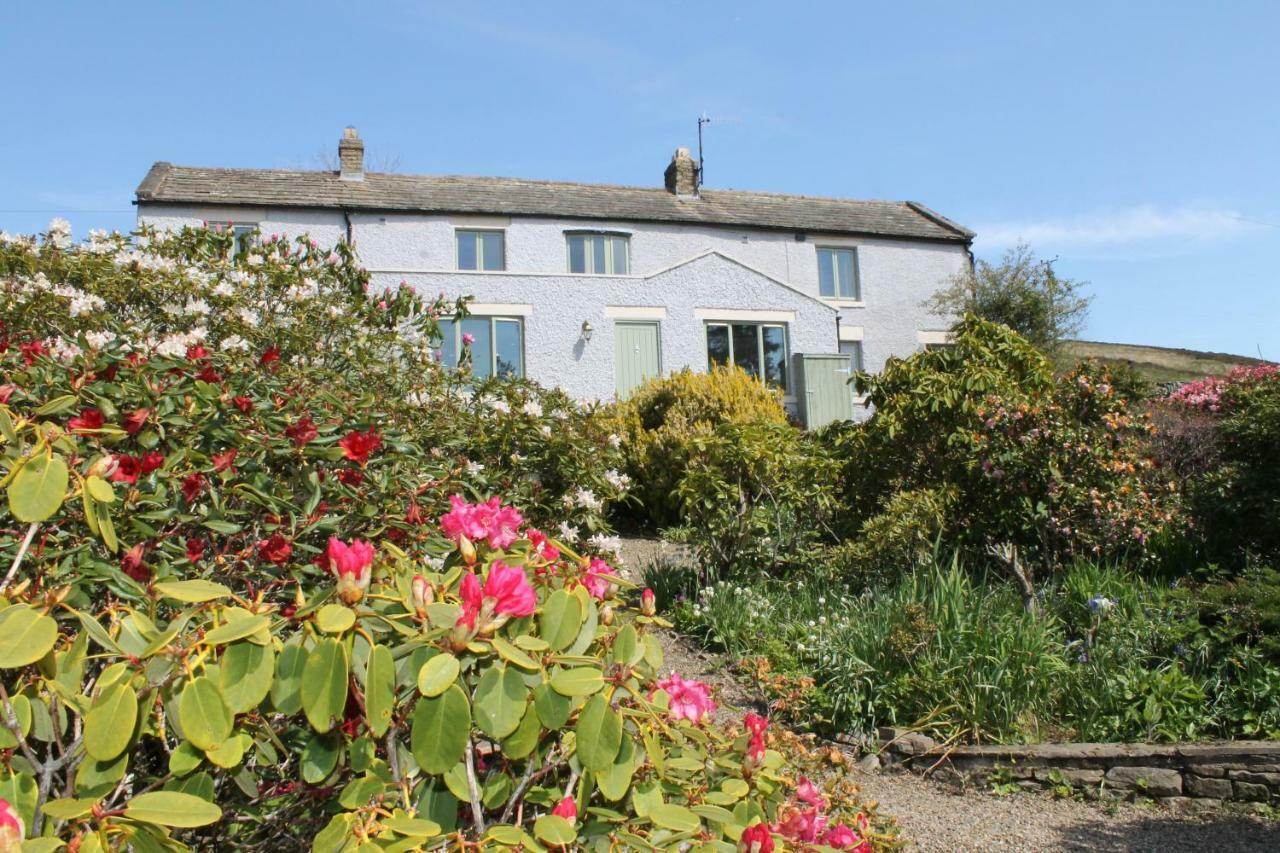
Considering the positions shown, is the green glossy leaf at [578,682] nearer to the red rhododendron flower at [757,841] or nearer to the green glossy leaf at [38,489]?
the red rhododendron flower at [757,841]

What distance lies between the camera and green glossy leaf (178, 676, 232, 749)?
4.60 ft

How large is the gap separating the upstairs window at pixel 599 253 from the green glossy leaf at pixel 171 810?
20.8m

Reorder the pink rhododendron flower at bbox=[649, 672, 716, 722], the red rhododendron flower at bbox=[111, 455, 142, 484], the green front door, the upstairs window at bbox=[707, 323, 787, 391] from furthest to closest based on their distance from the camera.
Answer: the upstairs window at bbox=[707, 323, 787, 391]
the green front door
the red rhododendron flower at bbox=[111, 455, 142, 484]
the pink rhododendron flower at bbox=[649, 672, 716, 722]

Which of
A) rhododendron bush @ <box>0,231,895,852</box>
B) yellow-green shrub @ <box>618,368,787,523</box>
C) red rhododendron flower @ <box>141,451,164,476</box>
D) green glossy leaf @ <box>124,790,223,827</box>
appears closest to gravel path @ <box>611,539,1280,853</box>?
rhododendron bush @ <box>0,231,895,852</box>

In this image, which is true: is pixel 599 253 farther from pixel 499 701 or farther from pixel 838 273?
pixel 499 701

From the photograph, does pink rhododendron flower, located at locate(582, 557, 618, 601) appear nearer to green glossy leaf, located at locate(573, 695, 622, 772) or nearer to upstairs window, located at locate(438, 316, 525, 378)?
green glossy leaf, located at locate(573, 695, 622, 772)

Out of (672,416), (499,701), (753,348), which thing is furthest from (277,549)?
(753,348)

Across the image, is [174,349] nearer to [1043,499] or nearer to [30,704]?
[30,704]

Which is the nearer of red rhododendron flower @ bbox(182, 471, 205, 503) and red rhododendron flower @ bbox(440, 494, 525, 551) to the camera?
red rhododendron flower @ bbox(440, 494, 525, 551)

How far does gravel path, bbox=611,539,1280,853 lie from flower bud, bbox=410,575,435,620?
12.3 ft

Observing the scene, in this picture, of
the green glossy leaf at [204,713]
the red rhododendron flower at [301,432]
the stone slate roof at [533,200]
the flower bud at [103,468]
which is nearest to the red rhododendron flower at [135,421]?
the red rhododendron flower at [301,432]

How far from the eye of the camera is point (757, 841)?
5.79ft

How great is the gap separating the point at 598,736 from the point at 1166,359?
116ft

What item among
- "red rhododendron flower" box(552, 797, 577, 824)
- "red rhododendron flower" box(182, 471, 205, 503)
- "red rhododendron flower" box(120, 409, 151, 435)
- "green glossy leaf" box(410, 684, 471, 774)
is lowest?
"red rhododendron flower" box(552, 797, 577, 824)
